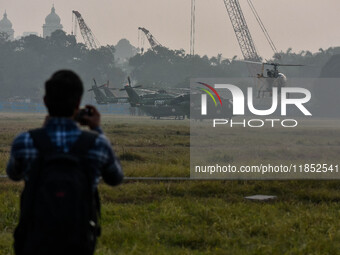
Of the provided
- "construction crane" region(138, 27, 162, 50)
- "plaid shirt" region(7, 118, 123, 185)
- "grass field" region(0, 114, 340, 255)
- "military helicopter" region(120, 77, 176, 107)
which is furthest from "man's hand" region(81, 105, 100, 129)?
"construction crane" region(138, 27, 162, 50)

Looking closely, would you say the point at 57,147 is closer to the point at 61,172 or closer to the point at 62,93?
the point at 61,172

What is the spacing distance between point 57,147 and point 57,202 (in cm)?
38

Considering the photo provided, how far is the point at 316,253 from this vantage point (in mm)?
8070

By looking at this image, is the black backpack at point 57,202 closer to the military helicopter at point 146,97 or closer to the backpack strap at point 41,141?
the backpack strap at point 41,141

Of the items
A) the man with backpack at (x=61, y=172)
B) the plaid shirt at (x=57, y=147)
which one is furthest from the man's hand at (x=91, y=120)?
the plaid shirt at (x=57, y=147)

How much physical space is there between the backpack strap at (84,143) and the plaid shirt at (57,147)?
22mm

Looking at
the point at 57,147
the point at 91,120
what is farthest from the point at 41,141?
the point at 91,120

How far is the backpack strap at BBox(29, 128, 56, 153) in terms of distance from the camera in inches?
163

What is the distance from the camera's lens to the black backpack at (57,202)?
13.0 ft

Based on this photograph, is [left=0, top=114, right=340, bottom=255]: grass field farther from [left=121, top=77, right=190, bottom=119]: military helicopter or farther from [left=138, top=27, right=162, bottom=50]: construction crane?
[left=138, top=27, right=162, bottom=50]: construction crane

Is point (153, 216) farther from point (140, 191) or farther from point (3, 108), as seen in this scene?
point (3, 108)

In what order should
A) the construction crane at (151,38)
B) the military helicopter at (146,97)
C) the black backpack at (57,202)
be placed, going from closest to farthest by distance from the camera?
the black backpack at (57,202)
the military helicopter at (146,97)
the construction crane at (151,38)

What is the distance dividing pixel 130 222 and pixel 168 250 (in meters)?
1.82

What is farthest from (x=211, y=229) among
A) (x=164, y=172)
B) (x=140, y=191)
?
(x=164, y=172)
